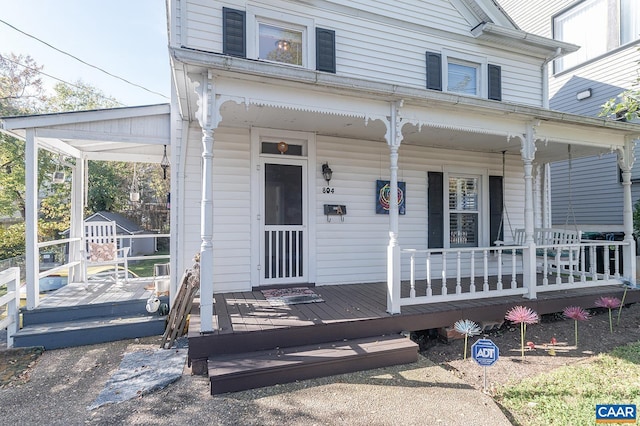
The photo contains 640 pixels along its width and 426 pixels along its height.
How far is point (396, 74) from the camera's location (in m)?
6.09

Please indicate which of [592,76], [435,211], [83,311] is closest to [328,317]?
[83,311]

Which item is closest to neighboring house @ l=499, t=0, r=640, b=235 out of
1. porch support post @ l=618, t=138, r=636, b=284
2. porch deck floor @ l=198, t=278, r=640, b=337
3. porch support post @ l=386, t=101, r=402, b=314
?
porch support post @ l=618, t=138, r=636, b=284

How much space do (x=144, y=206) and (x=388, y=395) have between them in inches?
699

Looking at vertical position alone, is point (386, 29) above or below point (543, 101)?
above

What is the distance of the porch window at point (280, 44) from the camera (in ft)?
17.5

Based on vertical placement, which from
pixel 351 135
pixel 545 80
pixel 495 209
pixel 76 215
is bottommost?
pixel 76 215

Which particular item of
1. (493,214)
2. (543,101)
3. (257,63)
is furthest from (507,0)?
(257,63)

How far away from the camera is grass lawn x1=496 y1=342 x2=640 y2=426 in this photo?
261cm

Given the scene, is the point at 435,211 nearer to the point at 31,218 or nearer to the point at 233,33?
the point at 233,33

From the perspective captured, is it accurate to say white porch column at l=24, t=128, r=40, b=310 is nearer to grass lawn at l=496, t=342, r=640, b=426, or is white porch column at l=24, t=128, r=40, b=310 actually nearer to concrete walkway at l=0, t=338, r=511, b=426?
concrete walkway at l=0, t=338, r=511, b=426

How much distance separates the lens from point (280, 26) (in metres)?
5.44

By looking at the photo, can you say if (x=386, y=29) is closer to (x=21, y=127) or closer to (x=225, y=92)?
(x=225, y=92)

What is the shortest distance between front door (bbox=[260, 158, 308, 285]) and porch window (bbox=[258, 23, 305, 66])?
66.5 inches

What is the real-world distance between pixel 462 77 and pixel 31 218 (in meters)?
7.45
